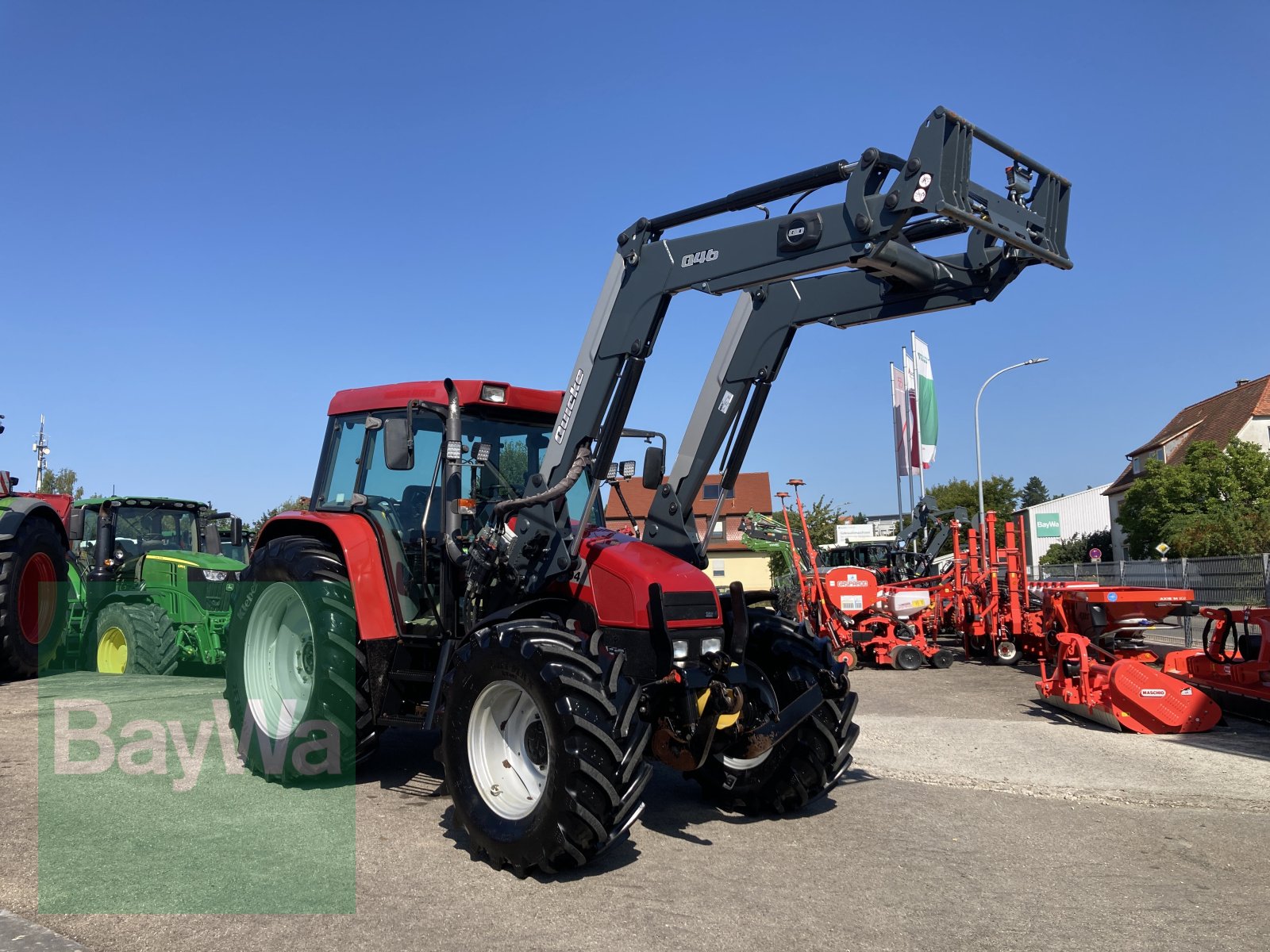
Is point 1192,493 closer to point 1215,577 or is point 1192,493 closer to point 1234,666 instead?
point 1215,577

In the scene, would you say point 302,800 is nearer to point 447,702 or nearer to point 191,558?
point 447,702

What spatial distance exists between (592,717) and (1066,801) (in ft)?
12.0

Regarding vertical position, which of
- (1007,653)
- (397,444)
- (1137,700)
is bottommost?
(1007,653)

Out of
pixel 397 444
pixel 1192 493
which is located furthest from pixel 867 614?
pixel 1192 493

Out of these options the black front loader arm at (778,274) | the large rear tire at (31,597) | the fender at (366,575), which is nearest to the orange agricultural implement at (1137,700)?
the black front loader arm at (778,274)

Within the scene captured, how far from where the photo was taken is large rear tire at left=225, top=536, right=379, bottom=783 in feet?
20.5

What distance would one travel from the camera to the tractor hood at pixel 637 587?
5336 mm

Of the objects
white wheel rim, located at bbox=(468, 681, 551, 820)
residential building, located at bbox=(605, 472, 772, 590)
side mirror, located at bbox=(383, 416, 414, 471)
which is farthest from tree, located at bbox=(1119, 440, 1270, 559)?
white wheel rim, located at bbox=(468, 681, 551, 820)

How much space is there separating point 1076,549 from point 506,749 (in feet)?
186

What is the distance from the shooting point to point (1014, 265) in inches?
200

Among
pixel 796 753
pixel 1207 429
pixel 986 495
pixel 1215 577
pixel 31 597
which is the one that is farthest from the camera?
pixel 986 495

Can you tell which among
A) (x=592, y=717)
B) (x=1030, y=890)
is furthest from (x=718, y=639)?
(x=1030, y=890)

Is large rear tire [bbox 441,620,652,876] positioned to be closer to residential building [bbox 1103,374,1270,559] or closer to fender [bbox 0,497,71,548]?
fender [bbox 0,497,71,548]

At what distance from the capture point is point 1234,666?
9398 mm
